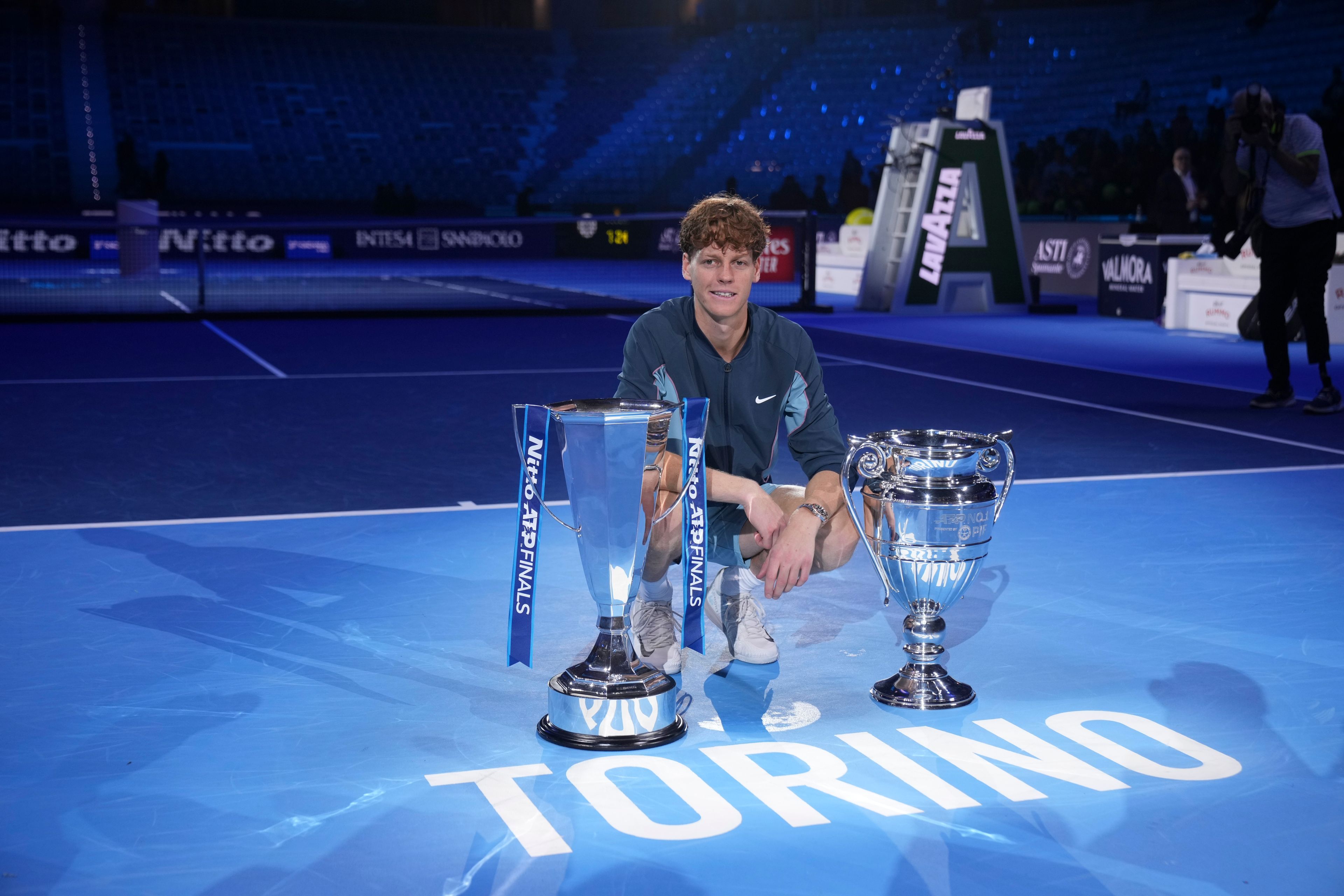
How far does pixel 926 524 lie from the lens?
338 cm

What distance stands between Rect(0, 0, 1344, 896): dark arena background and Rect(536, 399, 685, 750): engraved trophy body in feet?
0.16

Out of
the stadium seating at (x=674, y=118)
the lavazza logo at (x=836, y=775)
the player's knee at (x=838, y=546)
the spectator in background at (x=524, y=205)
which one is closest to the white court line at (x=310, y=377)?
the player's knee at (x=838, y=546)

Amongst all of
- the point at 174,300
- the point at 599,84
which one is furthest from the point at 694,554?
the point at 599,84

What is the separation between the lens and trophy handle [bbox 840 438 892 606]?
137 inches

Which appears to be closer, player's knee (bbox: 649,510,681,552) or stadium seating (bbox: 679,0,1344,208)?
player's knee (bbox: 649,510,681,552)

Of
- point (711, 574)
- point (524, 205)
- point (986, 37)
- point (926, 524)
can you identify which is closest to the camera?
point (926, 524)

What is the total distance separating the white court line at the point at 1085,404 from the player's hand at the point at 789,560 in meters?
4.72

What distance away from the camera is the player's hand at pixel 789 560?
3.45m

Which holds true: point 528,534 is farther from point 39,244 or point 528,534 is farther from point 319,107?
point 319,107

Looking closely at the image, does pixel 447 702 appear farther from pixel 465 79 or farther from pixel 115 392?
pixel 465 79

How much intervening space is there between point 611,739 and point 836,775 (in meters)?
0.51

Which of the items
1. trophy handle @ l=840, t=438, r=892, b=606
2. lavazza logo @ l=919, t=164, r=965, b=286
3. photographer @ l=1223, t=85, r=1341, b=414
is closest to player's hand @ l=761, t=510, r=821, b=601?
trophy handle @ l=840, t=438, r=892, b=606

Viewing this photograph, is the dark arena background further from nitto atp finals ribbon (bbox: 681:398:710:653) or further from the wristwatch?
the wristwatch

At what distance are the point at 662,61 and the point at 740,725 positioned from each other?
1676 inches
